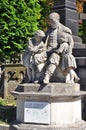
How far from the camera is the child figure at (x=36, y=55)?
9969 millimetres

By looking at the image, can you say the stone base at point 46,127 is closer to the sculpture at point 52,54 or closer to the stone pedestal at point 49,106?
the stone pedestal at point 49,106

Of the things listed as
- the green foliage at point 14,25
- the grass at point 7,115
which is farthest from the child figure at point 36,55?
the green foliage at point 14,25

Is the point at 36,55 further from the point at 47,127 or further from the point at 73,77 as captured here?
the point at 47,127

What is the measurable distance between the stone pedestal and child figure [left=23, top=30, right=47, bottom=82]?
50 cm

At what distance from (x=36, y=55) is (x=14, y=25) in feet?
55.1

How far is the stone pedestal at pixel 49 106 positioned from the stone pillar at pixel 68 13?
8.67 ft

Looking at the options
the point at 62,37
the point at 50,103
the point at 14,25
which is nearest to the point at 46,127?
the point at 50,103

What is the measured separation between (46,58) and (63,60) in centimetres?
52

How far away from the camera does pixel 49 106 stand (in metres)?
9.44

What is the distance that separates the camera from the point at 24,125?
380 inches

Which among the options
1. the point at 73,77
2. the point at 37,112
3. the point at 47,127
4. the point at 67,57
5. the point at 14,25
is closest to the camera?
the point at 47,127

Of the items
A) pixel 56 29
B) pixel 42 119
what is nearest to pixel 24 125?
pixel 42 119

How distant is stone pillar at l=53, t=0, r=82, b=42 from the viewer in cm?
1175

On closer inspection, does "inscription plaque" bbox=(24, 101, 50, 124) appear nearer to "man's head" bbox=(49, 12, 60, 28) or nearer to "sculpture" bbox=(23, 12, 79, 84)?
"sculpture" bbox=(23, 12, 79, 84)
